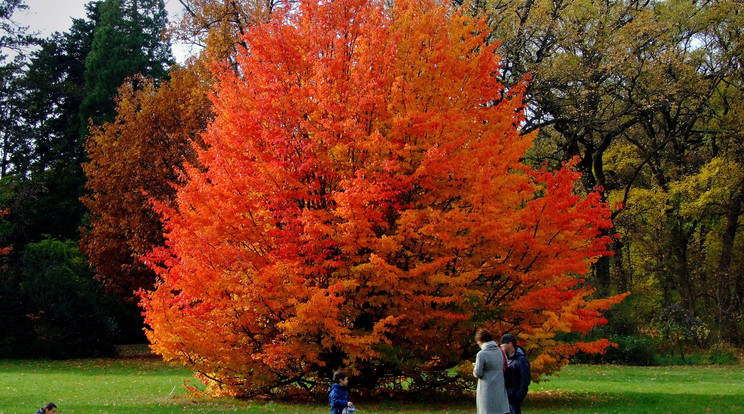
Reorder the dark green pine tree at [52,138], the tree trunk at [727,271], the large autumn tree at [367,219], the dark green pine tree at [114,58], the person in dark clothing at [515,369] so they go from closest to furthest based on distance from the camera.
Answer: the person in dark clothing at [515,369] < the large autumn tree at [367,219] < the tree trunk at [727,271] < the dark green pine tree at [52,138] < the dark green pine tree at [114,58]

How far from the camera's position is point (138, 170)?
91.7ft

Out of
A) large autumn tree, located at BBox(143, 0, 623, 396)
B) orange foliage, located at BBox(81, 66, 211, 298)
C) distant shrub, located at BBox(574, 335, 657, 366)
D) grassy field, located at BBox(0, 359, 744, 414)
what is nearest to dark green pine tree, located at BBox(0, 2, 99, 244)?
orange foliage, located at BBox(81, 66, 211, 298)

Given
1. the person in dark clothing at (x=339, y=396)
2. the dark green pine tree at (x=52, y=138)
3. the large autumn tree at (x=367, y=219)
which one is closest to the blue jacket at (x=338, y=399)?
the person in dark clothing at (x=339, y=396)

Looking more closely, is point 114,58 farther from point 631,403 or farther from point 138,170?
point 631,403

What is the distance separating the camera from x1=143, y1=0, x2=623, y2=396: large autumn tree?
511 inches

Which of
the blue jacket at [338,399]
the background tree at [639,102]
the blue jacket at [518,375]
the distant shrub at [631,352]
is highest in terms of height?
the background tree at [639,102]

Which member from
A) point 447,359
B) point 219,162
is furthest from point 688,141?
point 219,162

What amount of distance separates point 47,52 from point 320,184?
38.7 meters

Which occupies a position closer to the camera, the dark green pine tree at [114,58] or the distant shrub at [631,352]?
the distant shrub at [631,352]

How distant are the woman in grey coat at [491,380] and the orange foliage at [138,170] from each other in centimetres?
2192

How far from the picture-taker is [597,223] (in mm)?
13430

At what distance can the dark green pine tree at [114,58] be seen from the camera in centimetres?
4056

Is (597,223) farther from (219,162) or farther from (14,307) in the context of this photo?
(14,307)

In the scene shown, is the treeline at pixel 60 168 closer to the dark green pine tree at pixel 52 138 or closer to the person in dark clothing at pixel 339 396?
the dark green pine tree at pixel 52 138
